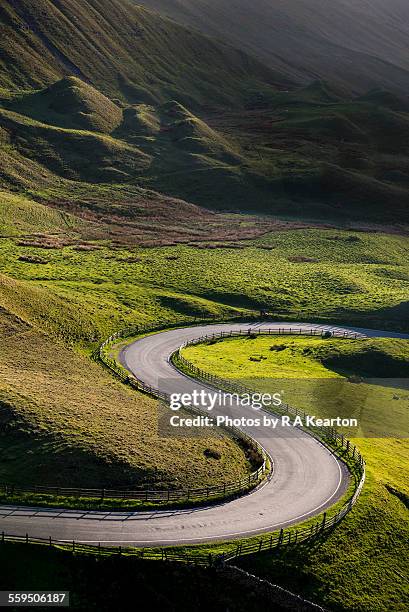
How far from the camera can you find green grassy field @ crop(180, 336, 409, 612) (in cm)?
3628

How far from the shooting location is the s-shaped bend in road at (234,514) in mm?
37156

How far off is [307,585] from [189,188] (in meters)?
157

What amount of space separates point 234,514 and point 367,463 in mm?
13640

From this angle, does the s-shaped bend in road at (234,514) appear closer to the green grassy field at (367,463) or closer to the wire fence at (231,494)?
the wire fence at (231,494)
